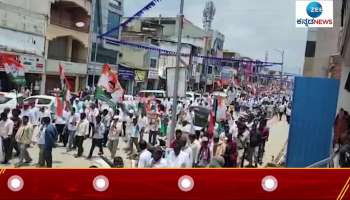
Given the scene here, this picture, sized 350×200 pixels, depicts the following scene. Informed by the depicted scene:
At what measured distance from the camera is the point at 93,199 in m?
3.04

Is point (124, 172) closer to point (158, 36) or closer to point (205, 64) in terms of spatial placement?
point (158, 36)

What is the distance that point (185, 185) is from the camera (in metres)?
3.05

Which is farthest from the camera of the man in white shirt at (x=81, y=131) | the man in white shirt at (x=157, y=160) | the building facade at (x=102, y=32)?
the building facade at (x=102, y=32)

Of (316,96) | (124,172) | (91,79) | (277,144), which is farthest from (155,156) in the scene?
(91,79)

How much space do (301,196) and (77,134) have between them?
12043 millimetres

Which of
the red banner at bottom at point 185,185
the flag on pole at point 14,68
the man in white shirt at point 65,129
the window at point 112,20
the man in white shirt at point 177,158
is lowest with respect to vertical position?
the man in white shirt at point 65,129

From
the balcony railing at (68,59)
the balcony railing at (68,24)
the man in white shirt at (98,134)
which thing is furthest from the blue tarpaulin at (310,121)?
the balcony railing at (68,59)

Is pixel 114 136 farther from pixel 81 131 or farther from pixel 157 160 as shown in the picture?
pixel 157 160

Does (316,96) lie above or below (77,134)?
above

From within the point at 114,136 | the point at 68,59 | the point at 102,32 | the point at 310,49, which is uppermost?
the point at 102,32

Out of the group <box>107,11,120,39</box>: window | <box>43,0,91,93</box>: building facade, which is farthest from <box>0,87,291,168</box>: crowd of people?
<box>107,11,120,39</box>: window

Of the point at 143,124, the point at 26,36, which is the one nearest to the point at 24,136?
the point at 143,124

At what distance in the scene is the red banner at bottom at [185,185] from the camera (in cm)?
303

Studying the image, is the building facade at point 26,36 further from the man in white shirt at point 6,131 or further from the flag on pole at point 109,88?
the man in white shirt at point 6,131
